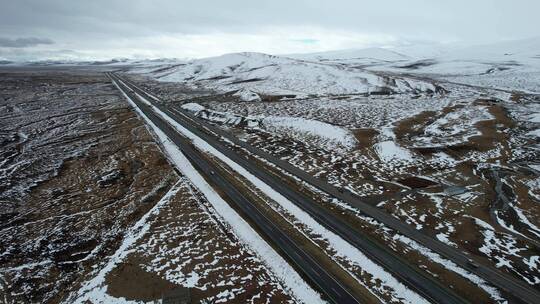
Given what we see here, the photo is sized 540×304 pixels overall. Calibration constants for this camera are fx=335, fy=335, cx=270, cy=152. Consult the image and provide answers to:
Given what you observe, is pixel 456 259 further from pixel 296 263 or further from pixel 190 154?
pixel 190 154

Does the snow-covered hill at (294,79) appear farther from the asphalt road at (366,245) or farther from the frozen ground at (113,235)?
the asphalt road at (366,245)

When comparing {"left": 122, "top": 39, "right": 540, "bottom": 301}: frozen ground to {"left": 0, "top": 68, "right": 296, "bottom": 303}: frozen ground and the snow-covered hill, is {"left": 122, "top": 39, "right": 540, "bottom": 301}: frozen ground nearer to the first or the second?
the snow-covered hill

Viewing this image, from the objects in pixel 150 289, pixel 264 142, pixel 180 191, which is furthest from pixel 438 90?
pixel 150 289

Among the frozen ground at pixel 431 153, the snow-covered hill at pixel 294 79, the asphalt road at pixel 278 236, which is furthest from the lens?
the snow-covered hill at pixel 294 79

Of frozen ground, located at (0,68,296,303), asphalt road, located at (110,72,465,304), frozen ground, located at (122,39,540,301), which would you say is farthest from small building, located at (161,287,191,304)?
frozen ground, located at (122,39,540,301)

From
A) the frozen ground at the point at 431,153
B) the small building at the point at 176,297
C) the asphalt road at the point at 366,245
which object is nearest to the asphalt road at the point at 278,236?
the asphalt road at the point at 366,245
